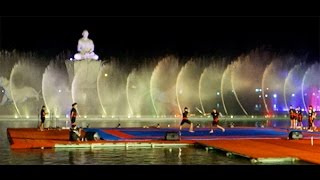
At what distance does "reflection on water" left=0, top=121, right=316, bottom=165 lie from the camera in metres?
16.9

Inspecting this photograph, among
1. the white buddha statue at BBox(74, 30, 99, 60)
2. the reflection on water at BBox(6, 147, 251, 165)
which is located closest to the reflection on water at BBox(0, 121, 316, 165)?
the reflection on water at BBox(6, 147, 251, 165)

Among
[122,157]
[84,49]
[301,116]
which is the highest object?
[84,49]

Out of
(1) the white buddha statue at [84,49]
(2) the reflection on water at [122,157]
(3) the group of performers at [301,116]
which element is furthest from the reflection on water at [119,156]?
(1) the white buddha statue at [84,49]

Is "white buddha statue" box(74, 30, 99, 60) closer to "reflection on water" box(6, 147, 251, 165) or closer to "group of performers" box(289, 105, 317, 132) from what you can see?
"group of performers" box(289, 105, 317, 132)

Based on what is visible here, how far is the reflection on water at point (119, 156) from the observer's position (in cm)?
1692

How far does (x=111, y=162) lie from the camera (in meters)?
16.9

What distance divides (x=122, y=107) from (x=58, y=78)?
8.97 metres

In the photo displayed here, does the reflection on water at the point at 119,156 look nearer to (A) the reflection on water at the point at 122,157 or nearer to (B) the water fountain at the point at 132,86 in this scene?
(A) the reflection on water at the point at 122,157

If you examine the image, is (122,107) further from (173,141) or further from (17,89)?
(173,141)

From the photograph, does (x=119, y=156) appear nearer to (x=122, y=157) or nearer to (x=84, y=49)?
(x=122, y=157)

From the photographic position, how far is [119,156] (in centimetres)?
1881

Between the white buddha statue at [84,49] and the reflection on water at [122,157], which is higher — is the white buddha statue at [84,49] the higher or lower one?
the higher one

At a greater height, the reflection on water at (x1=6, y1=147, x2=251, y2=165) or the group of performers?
the group of performers

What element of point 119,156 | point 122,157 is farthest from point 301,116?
point 122,157
